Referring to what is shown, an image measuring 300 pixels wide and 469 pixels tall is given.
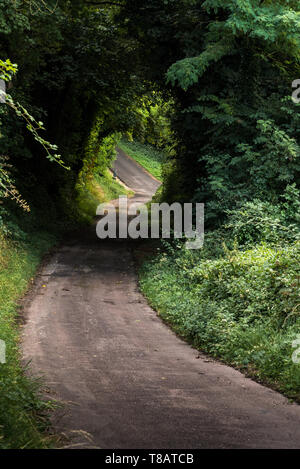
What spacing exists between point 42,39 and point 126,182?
36308 mm

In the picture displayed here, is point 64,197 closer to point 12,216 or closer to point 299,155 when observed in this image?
point 12,216

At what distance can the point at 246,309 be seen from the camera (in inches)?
381

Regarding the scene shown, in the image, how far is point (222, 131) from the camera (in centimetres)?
1562

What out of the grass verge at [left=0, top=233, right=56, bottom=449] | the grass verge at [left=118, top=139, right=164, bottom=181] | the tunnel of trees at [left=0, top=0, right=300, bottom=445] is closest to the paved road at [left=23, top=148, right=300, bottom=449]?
the grass verge at [left=0, top=233, right=56, bottom=449]

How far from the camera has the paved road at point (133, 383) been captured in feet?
16.8

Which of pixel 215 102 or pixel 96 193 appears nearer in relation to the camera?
pixel 215 102

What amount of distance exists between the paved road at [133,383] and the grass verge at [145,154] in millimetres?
48235

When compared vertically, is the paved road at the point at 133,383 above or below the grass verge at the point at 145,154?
below

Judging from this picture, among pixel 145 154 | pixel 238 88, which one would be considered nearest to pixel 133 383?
pixel 238 88

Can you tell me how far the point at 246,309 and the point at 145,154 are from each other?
5643cm

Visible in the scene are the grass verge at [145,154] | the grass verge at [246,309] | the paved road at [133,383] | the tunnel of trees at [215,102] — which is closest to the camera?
the paved road at [133,383]

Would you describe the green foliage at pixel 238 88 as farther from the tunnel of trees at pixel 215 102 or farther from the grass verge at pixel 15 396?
the grass verge at pixel 15 396

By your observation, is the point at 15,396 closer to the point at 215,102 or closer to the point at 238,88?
the point at 238,88

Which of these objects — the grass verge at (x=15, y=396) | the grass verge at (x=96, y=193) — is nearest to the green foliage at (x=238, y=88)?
the grass verge at (x=15, y=396)
